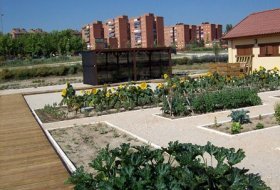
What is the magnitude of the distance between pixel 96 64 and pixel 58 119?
12.1 m

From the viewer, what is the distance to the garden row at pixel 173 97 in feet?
36.9

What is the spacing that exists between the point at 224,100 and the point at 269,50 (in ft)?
35.8

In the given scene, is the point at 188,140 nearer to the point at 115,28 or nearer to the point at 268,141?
the point at 268,141

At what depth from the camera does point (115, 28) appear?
124 metres

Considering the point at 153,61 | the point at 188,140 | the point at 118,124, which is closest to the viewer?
the point at 188,140

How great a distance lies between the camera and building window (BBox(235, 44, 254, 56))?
22.2m

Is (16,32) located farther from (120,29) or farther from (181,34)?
(181,34)

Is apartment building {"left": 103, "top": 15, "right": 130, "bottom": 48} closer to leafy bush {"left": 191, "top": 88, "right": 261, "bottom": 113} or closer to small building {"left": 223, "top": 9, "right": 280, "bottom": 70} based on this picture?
small building {"left": 223, "top": 9, "right": 280, "bottom": 70}

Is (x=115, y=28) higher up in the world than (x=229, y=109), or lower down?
higher up

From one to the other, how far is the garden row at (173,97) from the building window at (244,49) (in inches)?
279

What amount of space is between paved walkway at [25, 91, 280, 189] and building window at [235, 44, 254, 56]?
9544 millimetres

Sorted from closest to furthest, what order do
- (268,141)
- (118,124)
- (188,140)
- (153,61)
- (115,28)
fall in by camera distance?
(268,141) < (188,140) < (118,124) < (153,61) < (115,28)

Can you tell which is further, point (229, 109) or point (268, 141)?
point (229, 109)

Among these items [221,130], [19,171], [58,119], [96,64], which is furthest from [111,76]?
[19,171]
